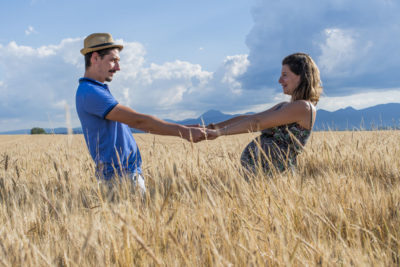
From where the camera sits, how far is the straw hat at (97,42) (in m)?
2.86

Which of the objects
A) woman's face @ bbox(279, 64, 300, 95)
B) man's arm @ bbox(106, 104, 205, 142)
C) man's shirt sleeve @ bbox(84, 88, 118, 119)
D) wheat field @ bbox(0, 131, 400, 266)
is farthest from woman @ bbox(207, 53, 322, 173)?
man's shirt sleeve @ bbox(84, 88, 118, 119)

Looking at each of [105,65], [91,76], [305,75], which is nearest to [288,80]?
[305,75]

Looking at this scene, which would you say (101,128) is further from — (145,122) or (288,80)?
(288,80)

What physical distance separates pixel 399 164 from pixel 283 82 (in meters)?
1.41

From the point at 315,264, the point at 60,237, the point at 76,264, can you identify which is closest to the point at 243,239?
the point at 315,264

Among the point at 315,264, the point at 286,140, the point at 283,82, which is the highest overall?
the point at 283,82

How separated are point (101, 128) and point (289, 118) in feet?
5.39

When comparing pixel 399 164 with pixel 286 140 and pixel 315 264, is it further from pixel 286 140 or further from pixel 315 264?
pixel 315 264

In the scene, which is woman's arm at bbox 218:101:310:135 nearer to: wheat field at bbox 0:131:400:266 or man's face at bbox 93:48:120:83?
wheat field at bbox 0:131:400:266

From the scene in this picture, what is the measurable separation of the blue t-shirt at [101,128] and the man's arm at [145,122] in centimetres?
7

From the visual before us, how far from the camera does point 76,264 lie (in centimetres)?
130

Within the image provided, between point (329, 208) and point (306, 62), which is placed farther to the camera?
point (306, 62)

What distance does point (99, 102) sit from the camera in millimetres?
2570

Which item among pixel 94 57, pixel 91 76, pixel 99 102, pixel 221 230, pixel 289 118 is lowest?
pixel 221 230
